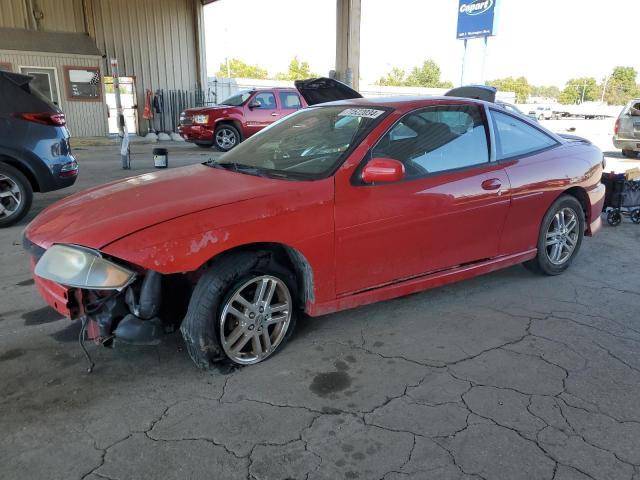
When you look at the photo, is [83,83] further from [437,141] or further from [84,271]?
[84,271]

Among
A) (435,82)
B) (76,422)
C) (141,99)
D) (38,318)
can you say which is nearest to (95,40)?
(141,99)

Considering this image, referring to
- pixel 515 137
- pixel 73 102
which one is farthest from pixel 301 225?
pixel 73 102

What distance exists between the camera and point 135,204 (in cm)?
287

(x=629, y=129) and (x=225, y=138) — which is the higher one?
(x=629, y=129)

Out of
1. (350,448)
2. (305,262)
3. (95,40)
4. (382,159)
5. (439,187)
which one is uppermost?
(95,40)

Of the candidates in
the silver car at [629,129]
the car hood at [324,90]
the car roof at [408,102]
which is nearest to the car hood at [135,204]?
the car roof at [408,102]

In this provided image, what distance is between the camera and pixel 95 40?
702 inches

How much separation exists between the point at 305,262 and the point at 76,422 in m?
1.45

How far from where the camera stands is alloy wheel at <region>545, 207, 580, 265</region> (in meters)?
4.36

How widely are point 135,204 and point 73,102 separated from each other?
1661 centimetres

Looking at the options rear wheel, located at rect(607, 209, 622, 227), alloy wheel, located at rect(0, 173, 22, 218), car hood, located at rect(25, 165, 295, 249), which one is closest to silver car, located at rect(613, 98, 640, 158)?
rear wheel, located at rect(607, 209, 622, 227)

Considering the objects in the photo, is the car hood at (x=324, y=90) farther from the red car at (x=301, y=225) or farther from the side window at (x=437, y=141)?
the side window at (x=437, y=141)

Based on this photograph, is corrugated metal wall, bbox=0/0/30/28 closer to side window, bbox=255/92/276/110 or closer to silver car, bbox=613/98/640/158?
side window, bbox=255/92/276/110

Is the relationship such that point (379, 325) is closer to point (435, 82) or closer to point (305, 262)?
point (305, 262)
